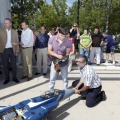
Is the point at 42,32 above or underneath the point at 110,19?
underneath

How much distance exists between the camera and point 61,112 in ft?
14.0

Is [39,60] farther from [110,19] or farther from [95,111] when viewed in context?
[110,19]

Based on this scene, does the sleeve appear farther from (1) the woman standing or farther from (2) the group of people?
(1) the woman standing

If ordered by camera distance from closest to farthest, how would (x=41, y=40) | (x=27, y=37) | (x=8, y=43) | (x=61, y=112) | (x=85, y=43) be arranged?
(x=61, y=112)
(x=8, y=43)
(x=27, y=37)
(x=41, y=40)
(x=85, y=43)

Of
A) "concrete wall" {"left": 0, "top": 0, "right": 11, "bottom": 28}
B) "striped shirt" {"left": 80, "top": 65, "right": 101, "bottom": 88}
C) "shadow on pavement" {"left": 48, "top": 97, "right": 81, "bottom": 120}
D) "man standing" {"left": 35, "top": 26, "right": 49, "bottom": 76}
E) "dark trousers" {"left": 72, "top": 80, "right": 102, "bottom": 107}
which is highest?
"concrete wall" {"left": 0, "top": 0, "right": 11, "bottom": 28}

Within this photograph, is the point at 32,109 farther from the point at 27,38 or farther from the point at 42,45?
the point at 42,45

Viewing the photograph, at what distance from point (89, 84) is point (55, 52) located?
1.01 meters

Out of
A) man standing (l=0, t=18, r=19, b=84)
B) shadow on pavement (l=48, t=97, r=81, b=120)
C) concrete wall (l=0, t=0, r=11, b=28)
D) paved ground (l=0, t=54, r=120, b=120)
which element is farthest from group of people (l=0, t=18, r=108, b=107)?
concrete wall (l=0, t=0, r=11, b=28)

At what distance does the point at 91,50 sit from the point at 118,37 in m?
15.3

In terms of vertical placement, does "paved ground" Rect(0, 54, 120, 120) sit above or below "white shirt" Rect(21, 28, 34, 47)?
below

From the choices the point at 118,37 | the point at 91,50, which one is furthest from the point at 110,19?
the point at 91,50

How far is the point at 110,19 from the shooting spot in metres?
19.5

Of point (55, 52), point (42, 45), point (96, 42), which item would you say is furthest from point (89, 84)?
point (96, 42)

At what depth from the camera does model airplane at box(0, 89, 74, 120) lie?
3342 mm
